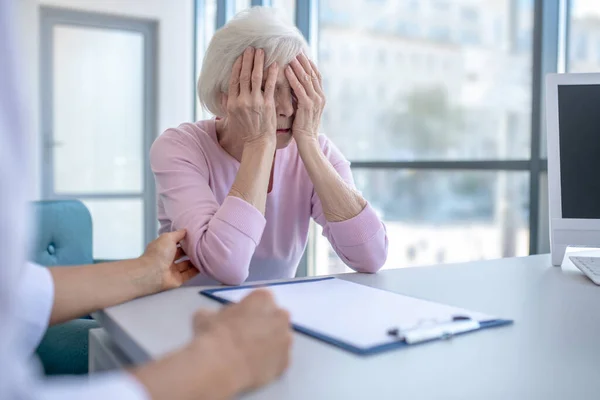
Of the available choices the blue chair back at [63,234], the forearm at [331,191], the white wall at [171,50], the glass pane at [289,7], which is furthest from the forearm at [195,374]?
the white wall at [171,50]

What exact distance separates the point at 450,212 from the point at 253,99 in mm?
1637

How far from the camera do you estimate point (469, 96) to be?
8.38 ft

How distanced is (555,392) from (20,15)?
1.80 feet

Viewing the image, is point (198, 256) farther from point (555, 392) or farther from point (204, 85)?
point (555, 392)

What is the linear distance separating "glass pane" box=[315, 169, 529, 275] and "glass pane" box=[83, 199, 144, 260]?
6.64 ft

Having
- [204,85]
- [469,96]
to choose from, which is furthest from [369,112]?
[204,85]

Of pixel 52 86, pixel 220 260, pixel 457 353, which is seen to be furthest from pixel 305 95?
pixel 52 86

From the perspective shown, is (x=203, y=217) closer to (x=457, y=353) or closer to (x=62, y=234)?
(x=457, y=353)

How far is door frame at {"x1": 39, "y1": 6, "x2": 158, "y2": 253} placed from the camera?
4.23 m

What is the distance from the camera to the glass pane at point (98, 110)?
14.2ft

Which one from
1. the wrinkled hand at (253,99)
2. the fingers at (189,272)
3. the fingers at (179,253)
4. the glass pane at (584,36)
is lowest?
the fingers at (189,272)

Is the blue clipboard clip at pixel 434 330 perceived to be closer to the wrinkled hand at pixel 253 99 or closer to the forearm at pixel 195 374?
the forearm at pixel 195 374

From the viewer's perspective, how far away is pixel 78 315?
863mm

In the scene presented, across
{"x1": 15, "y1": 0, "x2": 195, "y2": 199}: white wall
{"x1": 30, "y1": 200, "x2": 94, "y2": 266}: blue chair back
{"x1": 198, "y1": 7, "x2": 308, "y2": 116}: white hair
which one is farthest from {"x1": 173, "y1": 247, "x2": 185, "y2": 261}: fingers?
{"x1": 15, "y1": 0, "x2": 195, "y2": 199}: white wall
